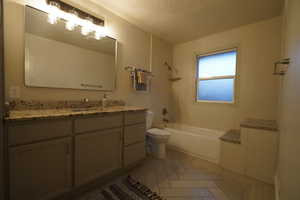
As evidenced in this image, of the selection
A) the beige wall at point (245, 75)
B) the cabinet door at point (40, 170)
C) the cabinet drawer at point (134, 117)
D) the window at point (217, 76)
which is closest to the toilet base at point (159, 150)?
the cabinet drawer at point (134, 117)

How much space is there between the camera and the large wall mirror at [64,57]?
1.48 metres

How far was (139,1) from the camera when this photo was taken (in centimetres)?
190

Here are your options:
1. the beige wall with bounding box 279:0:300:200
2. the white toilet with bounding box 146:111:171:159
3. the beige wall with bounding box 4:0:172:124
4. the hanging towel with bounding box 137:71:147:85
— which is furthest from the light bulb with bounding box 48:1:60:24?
the beige wall with bounding box 279:0:300:200

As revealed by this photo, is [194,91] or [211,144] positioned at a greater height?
[194,91]

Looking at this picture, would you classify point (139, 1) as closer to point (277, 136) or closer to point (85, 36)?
point (85, 36)

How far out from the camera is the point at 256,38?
236 cm

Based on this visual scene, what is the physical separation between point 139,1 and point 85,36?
3.09 feet

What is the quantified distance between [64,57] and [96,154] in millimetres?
1310

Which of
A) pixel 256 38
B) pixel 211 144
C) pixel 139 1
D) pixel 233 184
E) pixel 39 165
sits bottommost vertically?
pixel 233 184

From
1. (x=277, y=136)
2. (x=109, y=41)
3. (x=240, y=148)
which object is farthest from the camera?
(x=109, y=41)

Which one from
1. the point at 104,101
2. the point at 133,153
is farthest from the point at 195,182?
the point at 104,101

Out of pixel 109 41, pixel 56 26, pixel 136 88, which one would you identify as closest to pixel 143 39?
pixel 109 41

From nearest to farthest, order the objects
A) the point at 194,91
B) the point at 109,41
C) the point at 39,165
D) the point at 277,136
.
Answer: the point at 39,165, the point at 277,136, the point at 109,41, the point at 194,91

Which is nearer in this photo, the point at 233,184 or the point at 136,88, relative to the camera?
the point at 233,184
